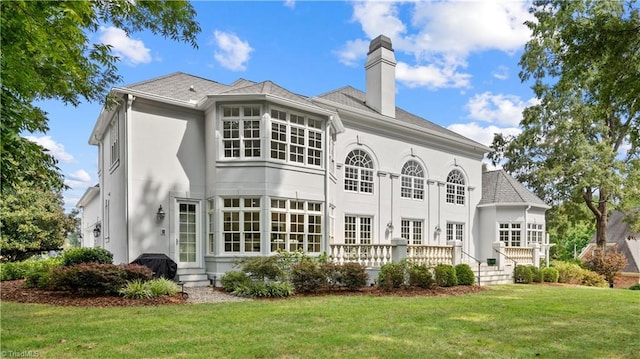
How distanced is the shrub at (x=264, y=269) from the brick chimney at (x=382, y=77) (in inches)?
410

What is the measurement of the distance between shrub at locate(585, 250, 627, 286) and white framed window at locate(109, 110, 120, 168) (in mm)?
24089

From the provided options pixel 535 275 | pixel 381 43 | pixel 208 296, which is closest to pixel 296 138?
pixel 208 296

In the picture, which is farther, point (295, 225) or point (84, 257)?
point (295, 225)

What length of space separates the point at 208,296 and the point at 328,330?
5.48 meters

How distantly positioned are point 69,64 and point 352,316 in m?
6.60

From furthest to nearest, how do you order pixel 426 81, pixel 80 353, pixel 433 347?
pixel 426 81
pixel 433 347
pixel 80 353

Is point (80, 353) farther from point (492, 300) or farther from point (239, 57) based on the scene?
point (492, 300)

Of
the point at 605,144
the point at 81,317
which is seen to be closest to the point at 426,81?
the point at 605,144

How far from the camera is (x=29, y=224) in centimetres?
2708

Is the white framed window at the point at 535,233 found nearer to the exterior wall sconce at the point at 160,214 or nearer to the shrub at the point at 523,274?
the shrub at the point at 523,274

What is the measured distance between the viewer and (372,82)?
66.1ft

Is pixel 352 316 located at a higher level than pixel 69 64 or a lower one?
lower

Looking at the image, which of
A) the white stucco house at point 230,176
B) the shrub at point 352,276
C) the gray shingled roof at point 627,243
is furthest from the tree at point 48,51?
the gray shingled roof at point 627,243

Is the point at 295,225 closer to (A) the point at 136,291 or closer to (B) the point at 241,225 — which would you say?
(B) the point at 241,225
